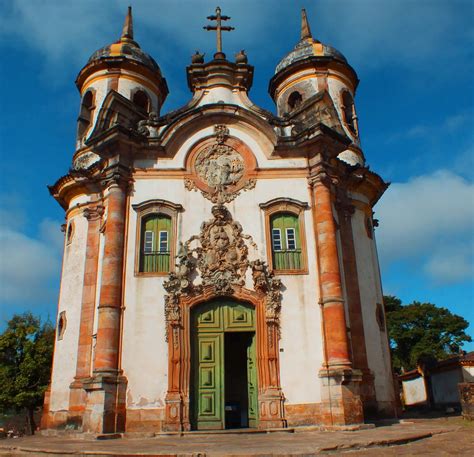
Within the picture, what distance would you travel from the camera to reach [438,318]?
48125mm

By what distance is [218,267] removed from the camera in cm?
1540

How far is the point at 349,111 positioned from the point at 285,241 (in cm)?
927

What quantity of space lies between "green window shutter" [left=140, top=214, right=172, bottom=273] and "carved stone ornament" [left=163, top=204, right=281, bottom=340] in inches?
21.8

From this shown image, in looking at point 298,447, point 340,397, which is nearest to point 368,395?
point 340,397

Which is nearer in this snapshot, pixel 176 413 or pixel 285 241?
pixel 176 413

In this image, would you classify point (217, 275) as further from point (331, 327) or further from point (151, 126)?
point (151, 126)

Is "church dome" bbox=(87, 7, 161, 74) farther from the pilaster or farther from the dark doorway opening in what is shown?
the dark doorway opening

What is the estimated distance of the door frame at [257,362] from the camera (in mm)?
13898

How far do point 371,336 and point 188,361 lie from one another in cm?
690

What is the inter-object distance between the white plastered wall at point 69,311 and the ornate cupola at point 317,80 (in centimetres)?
1060

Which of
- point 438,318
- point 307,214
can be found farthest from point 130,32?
point 438,318

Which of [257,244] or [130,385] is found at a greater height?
[257,244]

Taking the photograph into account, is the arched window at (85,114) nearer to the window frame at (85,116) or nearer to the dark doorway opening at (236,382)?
the window frame at (85,116)

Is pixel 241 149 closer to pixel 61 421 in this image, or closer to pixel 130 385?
pixel 130 385
